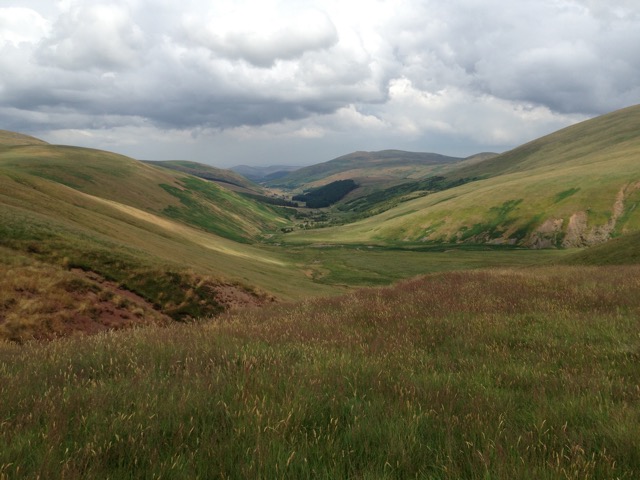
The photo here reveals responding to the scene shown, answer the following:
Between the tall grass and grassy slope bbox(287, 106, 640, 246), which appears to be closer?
the tall grass

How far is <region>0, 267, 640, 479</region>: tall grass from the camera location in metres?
3.50

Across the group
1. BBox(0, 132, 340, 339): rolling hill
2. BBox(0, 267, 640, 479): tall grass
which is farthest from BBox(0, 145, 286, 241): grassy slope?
BBox(0, 267, 640, 479): tall grass

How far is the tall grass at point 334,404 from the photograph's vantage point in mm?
3504

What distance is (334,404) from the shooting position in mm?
4801

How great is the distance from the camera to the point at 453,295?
45.0 feet

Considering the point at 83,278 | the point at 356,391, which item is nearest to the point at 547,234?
the point at 83,278

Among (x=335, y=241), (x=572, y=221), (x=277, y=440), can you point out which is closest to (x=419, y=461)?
(x=277, y=440)

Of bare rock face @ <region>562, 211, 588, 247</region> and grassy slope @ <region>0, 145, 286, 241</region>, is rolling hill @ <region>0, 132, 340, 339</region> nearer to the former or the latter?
bare rock face @ <region>562, 211, 588, 247</region>

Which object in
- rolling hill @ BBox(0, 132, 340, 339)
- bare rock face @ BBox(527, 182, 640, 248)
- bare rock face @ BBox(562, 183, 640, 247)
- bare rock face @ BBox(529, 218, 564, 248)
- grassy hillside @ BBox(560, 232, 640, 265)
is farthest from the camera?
bare rock face @ BBox(529, 218, 564, 248)

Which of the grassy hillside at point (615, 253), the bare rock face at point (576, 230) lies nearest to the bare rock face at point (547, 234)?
the bare rock face at point (576, 230)

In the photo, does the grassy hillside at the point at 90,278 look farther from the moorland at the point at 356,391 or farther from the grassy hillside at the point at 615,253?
the grassy hillside at the point at 615,253

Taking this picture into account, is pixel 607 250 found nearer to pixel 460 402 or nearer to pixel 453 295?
pixel 453 295

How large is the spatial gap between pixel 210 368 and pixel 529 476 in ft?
15.9

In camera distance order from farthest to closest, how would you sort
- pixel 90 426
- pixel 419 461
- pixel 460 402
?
pixel 460 402 < pixel 90 426 < pixel 419 461
